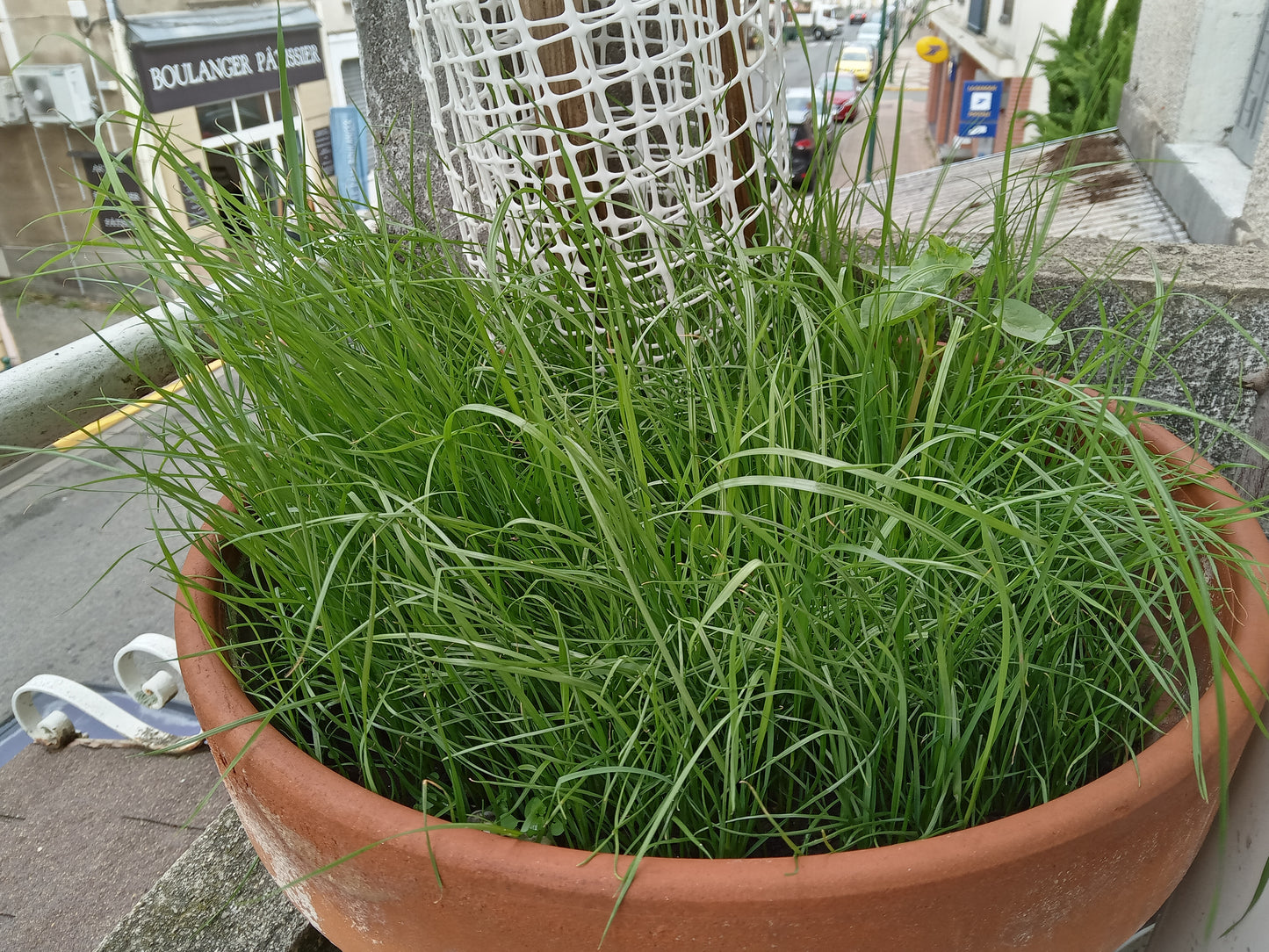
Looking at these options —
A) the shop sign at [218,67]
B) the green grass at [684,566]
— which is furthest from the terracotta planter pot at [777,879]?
the shop sign at [218,67]

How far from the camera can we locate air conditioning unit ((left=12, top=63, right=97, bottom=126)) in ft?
8.17

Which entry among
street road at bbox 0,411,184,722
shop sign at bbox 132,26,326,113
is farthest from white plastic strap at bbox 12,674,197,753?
shop sign at bbox 132,26,326,113

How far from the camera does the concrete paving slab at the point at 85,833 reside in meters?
0.75

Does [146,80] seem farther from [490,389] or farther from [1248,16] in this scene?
[490,389]

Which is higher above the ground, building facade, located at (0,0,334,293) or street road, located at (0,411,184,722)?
building facade, located at (0,0,334,293)

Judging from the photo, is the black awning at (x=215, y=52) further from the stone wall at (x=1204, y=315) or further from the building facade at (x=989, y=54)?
the stone wall at (x=1204, y=315)

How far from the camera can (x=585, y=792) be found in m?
0.40

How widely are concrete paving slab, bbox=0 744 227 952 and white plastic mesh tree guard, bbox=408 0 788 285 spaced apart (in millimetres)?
555

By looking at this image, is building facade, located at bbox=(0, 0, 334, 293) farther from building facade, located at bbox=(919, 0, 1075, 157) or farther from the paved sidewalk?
building facade, located at bbox=(919, 0, 1075, 157)

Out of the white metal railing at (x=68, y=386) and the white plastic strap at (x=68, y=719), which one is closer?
the white metal railing at (x=68, y=386)

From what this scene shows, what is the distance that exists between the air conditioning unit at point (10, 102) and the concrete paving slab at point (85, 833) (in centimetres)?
287

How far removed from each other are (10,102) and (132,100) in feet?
4.47

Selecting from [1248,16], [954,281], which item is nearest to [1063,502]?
[954,281]

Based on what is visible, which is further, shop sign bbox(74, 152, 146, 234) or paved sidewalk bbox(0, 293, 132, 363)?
paved sidewalk bbox(0, 293, 132, 363)
